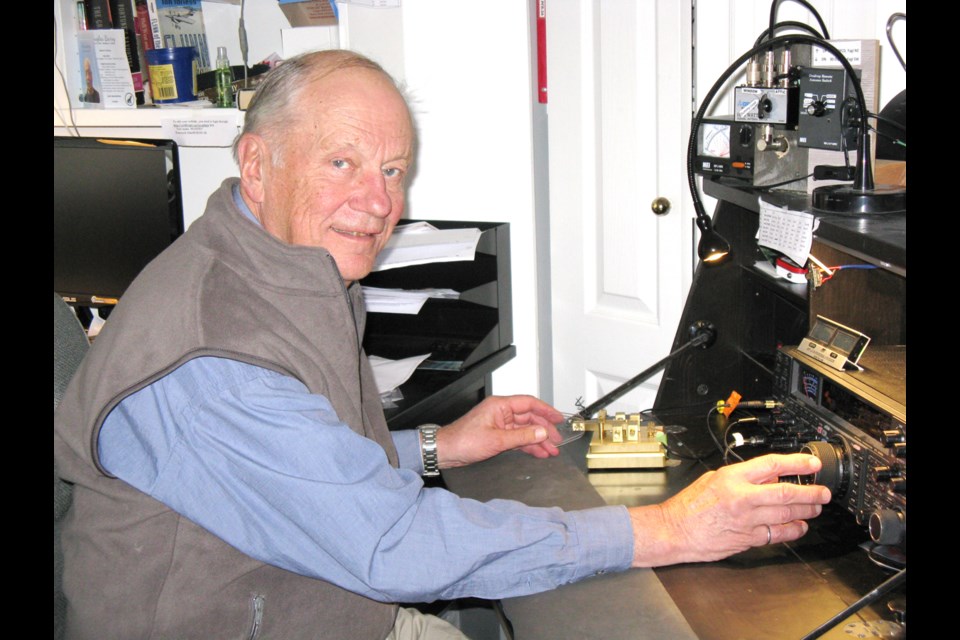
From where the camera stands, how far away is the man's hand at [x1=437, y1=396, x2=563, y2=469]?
1519 mm

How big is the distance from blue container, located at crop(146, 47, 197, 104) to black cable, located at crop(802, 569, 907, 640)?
2.12 metres

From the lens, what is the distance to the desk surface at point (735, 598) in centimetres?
99

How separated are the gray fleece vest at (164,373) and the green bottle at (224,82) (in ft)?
4.26

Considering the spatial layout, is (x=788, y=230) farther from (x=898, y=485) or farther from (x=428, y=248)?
(x=428, y=248)

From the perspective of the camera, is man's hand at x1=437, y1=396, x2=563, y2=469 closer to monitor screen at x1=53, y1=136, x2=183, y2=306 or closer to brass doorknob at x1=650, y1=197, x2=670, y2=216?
brass doorknob at x1=650, y1=197, x2=670, y2=216

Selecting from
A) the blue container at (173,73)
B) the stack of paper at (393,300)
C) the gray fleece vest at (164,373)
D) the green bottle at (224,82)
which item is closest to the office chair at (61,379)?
the gray fleece vest at (164,373)

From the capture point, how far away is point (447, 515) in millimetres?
1063

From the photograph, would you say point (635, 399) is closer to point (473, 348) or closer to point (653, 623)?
point (473, 348)

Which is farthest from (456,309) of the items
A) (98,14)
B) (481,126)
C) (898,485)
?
(98,14)

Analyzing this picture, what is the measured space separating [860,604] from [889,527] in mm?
118

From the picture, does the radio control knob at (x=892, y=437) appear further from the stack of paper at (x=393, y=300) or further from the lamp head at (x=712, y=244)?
the stack of paper at (x=393, y=300)
